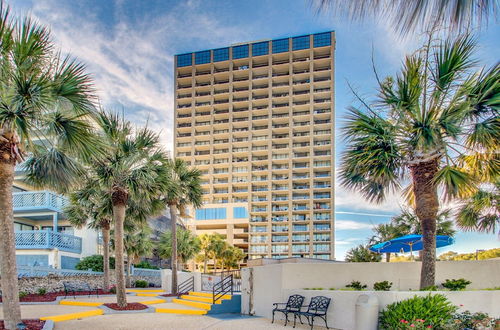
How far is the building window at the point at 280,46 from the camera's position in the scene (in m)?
85.3

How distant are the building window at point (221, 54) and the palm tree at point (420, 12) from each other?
90.3 metres

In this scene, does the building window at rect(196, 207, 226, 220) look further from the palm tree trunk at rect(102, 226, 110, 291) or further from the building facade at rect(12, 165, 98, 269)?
the palm tree trunk at rect(102, 226, 110, 291)

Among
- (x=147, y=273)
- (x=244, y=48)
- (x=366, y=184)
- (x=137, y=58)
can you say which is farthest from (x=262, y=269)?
(x=244, y=48)

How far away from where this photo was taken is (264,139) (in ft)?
267

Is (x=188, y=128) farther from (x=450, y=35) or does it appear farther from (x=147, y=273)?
(x=450, y=35)

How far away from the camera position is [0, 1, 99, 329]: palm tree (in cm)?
816

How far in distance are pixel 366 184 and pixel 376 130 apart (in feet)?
9.12

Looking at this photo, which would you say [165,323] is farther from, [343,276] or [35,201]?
[35,201]

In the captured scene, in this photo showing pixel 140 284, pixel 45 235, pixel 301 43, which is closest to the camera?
pixel 45 235

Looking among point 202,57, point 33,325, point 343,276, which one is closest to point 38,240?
point 33,325

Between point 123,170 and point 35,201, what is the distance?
528 inches

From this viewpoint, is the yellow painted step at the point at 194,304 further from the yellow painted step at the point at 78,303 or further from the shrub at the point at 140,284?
the shrub at the point at 140,284

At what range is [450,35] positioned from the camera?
2.32m

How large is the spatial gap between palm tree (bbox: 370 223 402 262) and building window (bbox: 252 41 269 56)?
6515cm
